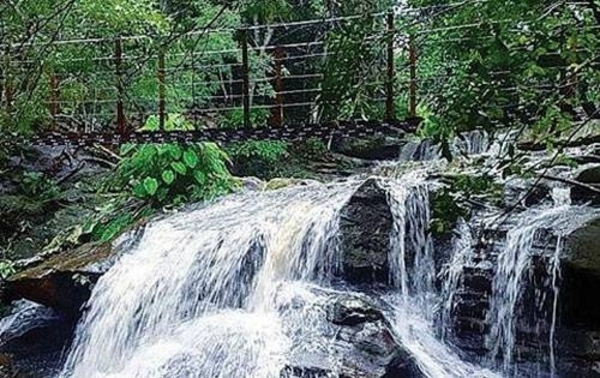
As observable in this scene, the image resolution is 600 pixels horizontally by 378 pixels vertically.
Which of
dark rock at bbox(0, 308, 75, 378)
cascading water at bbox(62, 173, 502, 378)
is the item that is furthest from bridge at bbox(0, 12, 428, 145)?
dark rock at bbox(0, 308, 75, 378)

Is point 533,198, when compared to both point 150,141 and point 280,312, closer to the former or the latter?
point 280,312

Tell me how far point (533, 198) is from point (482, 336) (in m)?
1.15

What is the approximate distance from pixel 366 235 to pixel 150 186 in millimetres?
2361

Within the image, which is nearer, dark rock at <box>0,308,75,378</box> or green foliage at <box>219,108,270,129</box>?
dark rock at <box>0,308,75,378</box>

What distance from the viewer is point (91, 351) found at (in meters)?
4.84

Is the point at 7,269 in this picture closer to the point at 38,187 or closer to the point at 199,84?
the point at 38,187

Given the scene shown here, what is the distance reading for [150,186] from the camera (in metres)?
6.38

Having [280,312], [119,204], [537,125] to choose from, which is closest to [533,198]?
[280,312]

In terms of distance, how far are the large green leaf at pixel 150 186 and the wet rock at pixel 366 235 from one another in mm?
2149

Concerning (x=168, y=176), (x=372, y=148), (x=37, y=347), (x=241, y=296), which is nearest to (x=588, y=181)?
(x=241, y=296)

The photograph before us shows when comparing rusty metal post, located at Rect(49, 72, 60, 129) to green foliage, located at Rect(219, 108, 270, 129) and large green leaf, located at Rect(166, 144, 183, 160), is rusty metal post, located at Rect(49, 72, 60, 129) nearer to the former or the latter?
large green leaf, located at Rect(166, 144, 183, 160)

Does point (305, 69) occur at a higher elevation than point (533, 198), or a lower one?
higher

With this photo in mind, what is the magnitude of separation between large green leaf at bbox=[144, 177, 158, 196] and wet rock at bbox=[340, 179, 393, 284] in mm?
2149

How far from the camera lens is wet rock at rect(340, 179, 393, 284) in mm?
4711
